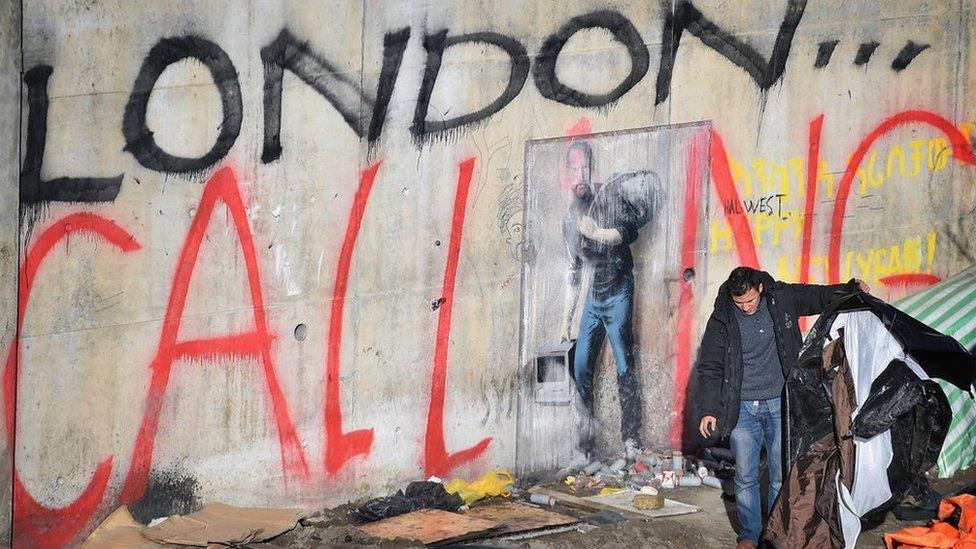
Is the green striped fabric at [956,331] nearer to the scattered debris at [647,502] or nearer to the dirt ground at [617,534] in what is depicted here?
the dirt ground at [617,534]

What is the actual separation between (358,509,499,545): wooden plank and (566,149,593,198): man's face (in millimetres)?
2398

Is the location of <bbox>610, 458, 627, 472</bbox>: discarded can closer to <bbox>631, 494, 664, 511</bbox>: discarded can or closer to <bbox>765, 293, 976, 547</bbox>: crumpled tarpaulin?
<bbox>631, 494, 664, 511</bbox>: discarded can

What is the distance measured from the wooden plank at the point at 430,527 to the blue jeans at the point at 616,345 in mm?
1617

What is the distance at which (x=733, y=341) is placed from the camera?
8031mm

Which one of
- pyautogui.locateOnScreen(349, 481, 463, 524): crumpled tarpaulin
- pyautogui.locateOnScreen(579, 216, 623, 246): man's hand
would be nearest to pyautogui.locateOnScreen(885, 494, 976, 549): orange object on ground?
pyautogui.locateOnScreen(349, 481, 463, 524): crumpled tarpaulin

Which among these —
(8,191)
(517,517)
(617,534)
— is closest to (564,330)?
(517,517)

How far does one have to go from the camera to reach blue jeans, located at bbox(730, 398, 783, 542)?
8117mm

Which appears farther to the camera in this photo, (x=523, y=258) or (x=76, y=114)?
(x=523, y=258)

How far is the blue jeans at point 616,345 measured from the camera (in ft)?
32.7

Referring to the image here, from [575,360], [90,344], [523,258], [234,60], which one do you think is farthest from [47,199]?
[575,360]

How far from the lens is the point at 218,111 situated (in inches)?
320

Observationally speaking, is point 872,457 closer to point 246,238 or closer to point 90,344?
point 246,238

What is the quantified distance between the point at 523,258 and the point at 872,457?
108 inches

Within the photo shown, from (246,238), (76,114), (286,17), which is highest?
(286,17)
